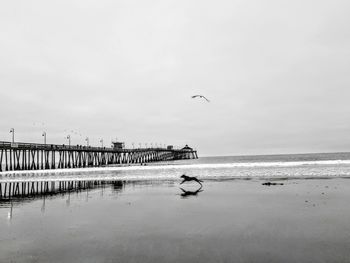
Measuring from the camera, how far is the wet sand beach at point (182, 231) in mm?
7020

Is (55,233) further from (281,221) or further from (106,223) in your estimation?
(281,221)

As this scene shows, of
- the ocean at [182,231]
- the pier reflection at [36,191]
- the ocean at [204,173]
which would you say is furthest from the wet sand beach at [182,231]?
the ocean at [204,173]

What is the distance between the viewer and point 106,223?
1088 centimetres

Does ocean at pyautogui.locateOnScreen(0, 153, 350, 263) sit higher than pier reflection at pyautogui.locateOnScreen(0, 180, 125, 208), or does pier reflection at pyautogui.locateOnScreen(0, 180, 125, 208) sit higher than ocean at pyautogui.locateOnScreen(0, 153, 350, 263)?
pier reflection at pyautogui.locateOnScreen(0, 180, 125, 208)

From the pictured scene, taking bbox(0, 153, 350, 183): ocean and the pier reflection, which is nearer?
the pier reflection

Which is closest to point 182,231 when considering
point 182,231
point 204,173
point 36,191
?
point 182,231

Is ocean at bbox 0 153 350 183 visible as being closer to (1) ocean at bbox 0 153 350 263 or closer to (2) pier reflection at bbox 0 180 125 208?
(2) pier reflection at bbox 0 180 125 208

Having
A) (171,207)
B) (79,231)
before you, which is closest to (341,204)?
(171,207)

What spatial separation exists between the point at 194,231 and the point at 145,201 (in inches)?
283

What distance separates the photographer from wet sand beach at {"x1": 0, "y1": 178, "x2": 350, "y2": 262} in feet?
23.0

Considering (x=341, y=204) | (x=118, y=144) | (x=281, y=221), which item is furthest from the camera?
(x=118, y=144)

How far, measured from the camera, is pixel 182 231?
9344 mm

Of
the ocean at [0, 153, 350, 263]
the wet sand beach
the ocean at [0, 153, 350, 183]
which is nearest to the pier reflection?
the wet sand beach

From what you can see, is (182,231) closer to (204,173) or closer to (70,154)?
(204,173)
